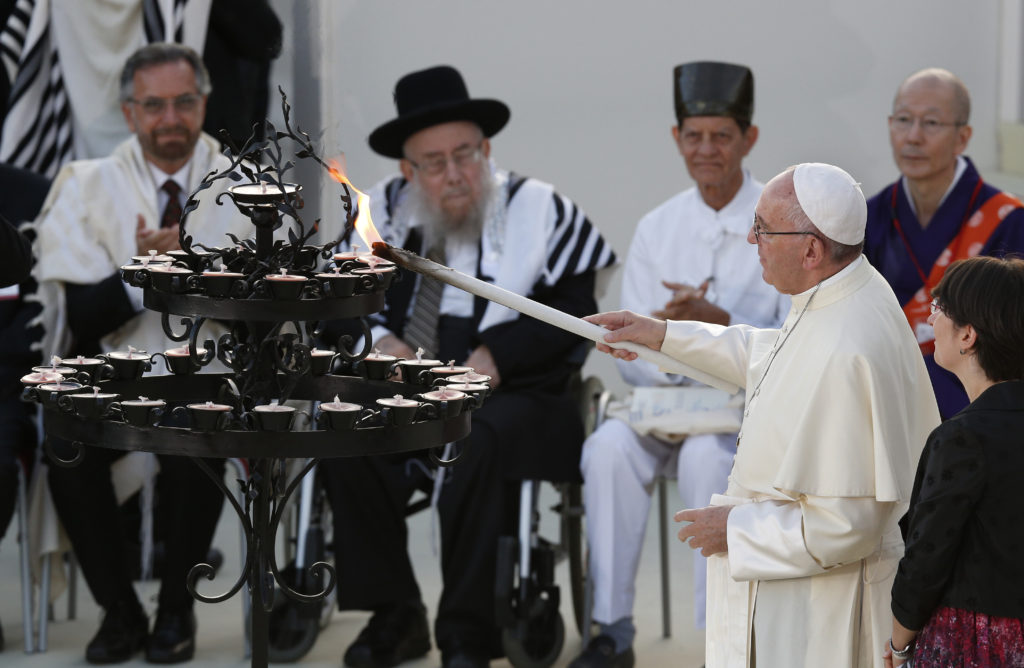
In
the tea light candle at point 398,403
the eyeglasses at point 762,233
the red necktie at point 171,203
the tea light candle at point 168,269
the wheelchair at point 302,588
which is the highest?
the red necktie at point 171,203

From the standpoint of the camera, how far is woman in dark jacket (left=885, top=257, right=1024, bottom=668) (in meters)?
2.62

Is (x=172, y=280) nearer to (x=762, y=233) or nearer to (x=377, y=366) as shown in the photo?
(x=377, y=366)

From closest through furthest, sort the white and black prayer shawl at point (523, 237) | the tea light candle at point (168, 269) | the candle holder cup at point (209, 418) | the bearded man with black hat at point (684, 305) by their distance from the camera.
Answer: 1. the candle holder cup at point (209, 418)
2. the tea light candle at point (168, 269)
3. the bearded man with black hat at point (684, 305)
4. the white and black prayer shawl at point (523, 237)

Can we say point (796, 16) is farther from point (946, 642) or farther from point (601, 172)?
point (946, 642)

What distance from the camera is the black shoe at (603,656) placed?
4602 mm

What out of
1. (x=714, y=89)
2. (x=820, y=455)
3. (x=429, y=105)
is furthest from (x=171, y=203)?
(x=820, y=455)

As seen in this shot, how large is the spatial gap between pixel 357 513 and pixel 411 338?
27.2 inches

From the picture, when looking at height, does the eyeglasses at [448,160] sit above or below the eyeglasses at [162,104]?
below

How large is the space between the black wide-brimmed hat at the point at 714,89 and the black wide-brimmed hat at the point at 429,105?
0.67 m

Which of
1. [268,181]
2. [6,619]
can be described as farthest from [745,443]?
[6,619]

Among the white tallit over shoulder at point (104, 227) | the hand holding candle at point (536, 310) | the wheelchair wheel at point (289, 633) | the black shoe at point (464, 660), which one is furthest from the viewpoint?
the white tallit over shoulder at point (104, 227)

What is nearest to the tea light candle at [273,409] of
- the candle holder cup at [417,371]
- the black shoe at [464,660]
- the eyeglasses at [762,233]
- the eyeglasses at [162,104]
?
the candle holder cup at [417,371]

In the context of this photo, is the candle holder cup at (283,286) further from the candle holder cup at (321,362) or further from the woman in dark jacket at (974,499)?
the woman in dark jacket at (974,499)

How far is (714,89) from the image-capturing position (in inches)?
207
